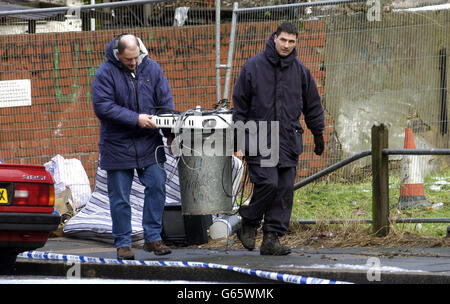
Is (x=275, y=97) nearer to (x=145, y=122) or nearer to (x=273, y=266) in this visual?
(x=145, y=122)

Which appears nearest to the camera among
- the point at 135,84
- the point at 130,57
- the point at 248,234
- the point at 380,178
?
the point at 130,57

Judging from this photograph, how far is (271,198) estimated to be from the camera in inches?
305

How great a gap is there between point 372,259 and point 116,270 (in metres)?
2.10

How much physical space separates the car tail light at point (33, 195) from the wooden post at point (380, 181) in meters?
2.97

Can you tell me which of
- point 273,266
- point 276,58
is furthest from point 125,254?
point 276,58

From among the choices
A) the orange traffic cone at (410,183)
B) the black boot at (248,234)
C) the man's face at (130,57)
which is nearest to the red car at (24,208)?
the man's face at (130,57)

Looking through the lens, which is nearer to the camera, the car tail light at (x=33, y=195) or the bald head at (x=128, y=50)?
the car tail light at (x=33, y=195)

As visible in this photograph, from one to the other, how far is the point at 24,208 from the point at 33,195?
14 cm

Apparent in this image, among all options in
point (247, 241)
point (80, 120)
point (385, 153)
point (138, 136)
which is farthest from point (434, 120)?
point (80, 120)

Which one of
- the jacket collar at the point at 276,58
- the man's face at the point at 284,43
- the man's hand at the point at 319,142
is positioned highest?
the man's face at the point at 284,43

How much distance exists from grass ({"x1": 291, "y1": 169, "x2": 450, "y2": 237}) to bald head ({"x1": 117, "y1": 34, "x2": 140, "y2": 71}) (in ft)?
8.49

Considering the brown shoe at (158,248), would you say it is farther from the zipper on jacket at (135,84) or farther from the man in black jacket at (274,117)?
the zipper on jacket at (135,84)

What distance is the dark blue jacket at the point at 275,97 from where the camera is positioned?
25.0 feet

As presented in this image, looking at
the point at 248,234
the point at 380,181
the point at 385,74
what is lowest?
the point at 248,234
